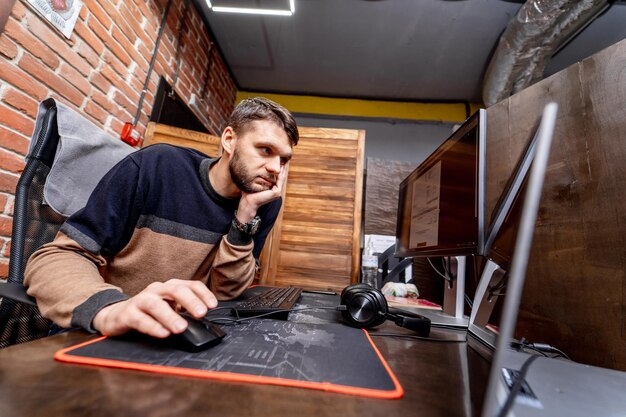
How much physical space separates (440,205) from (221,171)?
85 cm

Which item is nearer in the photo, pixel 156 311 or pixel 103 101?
pixel 156 311

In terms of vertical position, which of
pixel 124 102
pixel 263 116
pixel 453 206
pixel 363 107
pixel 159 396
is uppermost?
pixel 363 107

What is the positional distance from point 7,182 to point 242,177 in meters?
0.97

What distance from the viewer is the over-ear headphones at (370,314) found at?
Result: 1.98ft

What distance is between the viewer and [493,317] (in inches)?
34.7

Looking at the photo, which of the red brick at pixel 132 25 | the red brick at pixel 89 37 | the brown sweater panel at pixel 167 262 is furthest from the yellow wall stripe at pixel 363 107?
the brown sweater panel at pixel 167 262

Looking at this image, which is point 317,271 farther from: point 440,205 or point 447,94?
point 447,94

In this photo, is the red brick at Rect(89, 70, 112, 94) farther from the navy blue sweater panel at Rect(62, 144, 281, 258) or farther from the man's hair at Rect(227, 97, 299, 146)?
the man's hair at Rect(227, 97, 299, 146)

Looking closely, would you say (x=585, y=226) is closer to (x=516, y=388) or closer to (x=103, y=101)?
(x=516, y=388)

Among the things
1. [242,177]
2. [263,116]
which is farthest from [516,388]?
[263,116]

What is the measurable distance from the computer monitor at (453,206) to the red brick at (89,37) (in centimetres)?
177

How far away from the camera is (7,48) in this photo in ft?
3.37

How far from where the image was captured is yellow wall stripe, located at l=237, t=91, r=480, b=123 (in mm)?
3221

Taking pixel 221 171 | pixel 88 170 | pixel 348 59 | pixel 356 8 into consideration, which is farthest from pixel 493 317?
pixel 348 59
